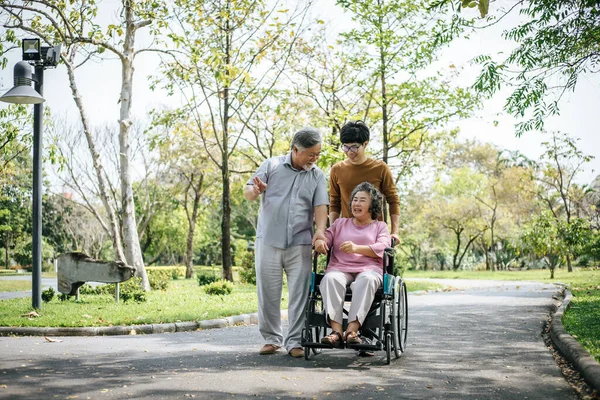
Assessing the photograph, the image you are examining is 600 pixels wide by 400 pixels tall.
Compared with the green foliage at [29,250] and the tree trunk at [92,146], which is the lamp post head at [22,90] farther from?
the green foliage at [29,250]

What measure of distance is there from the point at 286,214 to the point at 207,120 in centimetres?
2106

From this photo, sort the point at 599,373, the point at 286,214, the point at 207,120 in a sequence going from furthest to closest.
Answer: the point at 207,120 → the point at 286,214 → the point at 599,373

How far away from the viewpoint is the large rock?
11242mm

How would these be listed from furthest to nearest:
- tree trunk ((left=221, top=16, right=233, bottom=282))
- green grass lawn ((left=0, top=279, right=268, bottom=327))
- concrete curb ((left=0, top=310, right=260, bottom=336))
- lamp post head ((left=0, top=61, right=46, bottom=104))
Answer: tree trunk ((left=221, top=16, right=233, bottom=282)), lamp post head ((left=0, top=61, right=46, bottom=104)), green grass lawn ((left=0, top=279, right=268, bottom=327)), concrete curb ((left=0, top=310, right=260, bottom=336))

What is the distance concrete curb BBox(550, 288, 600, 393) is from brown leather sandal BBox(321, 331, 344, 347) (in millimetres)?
1930

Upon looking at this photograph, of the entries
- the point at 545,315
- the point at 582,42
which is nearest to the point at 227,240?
the point at 545,315

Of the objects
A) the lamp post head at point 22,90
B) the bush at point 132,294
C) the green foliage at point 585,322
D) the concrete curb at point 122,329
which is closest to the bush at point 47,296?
the bush at point 132,294

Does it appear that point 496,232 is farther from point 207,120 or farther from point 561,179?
point 207,120

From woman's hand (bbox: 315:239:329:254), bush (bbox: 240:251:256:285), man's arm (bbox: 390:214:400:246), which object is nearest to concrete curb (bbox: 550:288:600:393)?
man's arm (bbox: 390:214:400:246)

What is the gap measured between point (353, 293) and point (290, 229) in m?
0.89

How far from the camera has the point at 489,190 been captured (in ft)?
150

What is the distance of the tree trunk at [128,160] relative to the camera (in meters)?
15.2

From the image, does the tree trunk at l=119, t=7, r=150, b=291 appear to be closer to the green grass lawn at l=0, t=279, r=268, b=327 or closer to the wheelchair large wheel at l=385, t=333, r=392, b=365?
the green grass lawn at l=0, t=279, r=268, b=327

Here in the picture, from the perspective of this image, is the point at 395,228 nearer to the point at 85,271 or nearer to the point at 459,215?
the point at 85,271
